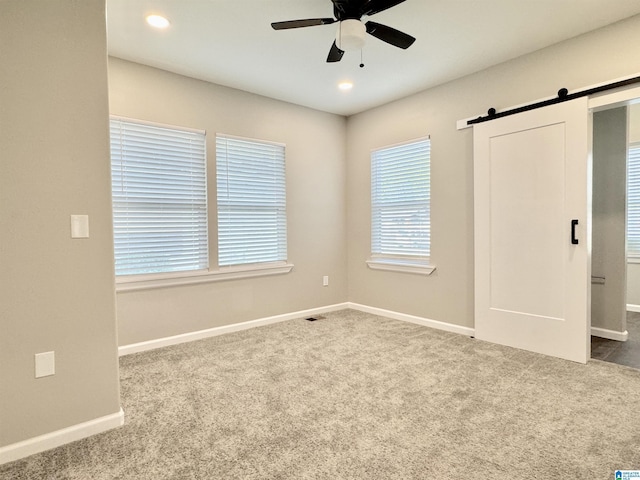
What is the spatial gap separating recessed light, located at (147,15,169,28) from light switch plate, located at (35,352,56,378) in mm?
2367

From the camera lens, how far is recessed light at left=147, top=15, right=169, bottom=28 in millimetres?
2605

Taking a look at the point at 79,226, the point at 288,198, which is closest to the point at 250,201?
the point at 288,198

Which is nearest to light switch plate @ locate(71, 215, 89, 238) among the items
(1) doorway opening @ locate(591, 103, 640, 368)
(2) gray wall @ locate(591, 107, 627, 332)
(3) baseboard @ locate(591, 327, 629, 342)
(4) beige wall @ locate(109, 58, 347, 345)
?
(4) beige wall @ locate(109, 58, 347, 345)

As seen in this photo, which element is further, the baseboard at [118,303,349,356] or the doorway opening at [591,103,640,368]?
the doorway opening at [591,103,640,368]

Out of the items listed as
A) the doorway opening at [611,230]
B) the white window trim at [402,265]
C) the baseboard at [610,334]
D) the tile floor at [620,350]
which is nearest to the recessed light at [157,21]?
the white window trim at [402,265]

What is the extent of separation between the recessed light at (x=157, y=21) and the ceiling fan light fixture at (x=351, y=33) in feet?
4.48

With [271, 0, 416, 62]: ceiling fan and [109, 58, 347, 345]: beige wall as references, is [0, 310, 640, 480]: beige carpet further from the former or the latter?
[271, 0, 416, 62]: ceiling fan

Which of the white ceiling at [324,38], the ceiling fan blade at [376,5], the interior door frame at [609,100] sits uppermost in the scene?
the white ceiling at [324,38]

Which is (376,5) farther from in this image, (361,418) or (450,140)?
(361,418)

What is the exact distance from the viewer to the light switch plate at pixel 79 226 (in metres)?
1.99

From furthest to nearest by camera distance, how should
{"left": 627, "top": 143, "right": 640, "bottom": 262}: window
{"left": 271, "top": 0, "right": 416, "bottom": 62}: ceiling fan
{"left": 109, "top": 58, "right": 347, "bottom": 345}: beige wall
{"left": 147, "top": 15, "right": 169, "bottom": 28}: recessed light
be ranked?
{"left": 627, "top": 143, "right": 640, "bottom": 262}: window < {"left": 109, "top": 58, "right": 347, "bottom": 345}: beige wall < {"left": 147, "top": 15, "right": 169, "bottom": 28}: recessed light < {"left": 271, "top": 0, "right": 416, "bottom": 62}: ceiling fan

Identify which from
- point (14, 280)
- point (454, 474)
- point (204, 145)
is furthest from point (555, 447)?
point (204, 145)

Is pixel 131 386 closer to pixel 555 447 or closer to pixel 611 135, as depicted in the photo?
pixel 555 447

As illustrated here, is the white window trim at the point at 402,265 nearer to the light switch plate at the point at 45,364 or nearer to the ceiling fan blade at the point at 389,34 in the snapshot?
the ceiling fan blade at the point at 389,34
